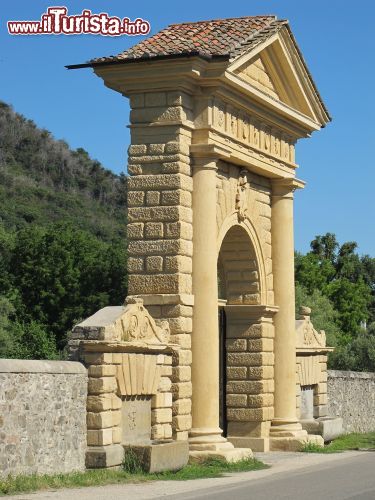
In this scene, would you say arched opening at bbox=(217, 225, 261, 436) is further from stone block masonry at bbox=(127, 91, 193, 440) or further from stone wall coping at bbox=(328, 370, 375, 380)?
stone wall coping at bbox=(328, 370, 375, 380)

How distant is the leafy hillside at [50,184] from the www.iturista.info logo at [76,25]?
48.1m

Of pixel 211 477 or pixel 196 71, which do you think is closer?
pixel 211 477

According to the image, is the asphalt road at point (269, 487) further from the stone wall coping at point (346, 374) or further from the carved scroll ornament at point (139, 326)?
the stone wall coping at point (346, 374)

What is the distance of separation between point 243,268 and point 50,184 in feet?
225

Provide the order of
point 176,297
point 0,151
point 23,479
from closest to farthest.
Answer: point 23,479 → point 176,297 → point 0,151

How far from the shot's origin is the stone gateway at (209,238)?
1961 cm

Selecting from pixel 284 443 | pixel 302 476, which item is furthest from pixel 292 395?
pixel 302 476

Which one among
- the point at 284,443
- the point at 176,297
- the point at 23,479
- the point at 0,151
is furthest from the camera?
the point at 0,151

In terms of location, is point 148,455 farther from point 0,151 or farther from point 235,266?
point 0,151

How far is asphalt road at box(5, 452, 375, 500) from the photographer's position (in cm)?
1513

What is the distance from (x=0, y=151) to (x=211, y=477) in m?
77.2

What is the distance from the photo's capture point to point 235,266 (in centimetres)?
2445

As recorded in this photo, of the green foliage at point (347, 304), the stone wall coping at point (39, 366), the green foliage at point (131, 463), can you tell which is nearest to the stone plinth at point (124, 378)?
the green foliage at point (131, 463)

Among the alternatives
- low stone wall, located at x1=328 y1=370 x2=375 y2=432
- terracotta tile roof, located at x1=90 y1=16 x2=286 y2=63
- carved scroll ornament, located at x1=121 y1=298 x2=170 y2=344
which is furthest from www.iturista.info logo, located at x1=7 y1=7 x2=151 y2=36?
low stone wall, located at x1=328 y1=370 x2=375 y2=432
